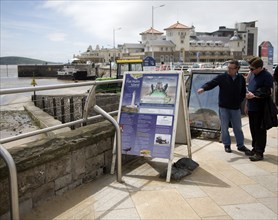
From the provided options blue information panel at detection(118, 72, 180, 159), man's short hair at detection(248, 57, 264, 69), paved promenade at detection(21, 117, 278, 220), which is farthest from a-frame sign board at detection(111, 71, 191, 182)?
man's short hair at detection(248, 57, 264, 69)

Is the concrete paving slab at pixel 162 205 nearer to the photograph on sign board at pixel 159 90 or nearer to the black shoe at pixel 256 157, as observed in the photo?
the photograph on sign board at pixel 159 90

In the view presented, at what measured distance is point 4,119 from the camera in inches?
917

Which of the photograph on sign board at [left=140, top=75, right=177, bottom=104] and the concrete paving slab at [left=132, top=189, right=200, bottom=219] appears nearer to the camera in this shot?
the concrete paving slab at [left=132, top=189, right=200, bottom=219]

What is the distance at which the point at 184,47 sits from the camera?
112 metres

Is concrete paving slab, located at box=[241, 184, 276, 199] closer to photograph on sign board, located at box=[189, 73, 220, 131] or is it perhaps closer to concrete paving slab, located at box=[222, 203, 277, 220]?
concrete paving slab, located at box=[222, 203, 277, 220]

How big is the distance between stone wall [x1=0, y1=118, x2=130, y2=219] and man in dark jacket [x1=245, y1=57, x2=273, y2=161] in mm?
2589

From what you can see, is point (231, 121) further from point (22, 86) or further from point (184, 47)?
point (184, 47)

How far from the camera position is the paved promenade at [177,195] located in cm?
366

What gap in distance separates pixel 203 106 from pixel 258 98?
195 centimetres

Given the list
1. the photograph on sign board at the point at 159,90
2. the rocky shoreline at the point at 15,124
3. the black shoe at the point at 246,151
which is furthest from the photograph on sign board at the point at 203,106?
the rocky shoreline at the point at 15,124

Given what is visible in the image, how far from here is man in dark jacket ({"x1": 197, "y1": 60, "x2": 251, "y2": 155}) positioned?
5.97m

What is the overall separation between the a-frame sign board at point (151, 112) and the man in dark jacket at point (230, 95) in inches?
41.5

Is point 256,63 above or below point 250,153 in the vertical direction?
above

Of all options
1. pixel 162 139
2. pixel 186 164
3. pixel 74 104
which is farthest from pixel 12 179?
pixel 74 104
